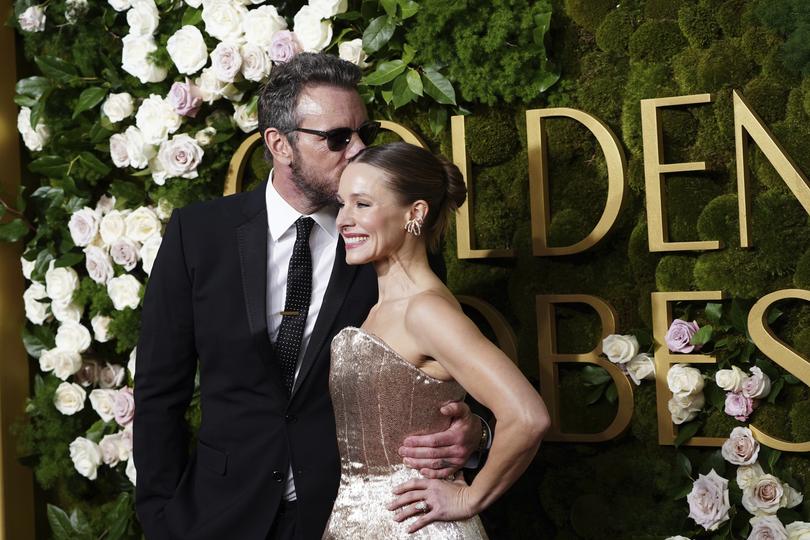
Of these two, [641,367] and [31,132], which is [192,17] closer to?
[31,132]

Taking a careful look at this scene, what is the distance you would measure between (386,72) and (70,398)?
160 centimetres

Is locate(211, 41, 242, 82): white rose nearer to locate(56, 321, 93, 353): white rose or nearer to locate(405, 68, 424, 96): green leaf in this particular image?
locate(405, 68, 424, 96): green leaf

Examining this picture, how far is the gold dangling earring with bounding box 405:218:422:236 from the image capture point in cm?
196

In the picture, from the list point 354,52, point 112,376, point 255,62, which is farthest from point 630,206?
point 112,376

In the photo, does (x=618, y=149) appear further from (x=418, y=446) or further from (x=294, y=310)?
(x=418, y=446)

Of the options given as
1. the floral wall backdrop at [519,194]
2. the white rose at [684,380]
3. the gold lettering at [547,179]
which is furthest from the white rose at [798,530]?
the gold lettering at [547,179]

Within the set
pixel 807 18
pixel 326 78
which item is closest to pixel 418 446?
pixel 326 78

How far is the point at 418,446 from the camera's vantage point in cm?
189

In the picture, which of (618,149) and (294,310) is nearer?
(294,310)

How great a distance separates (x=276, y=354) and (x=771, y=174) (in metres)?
1.25

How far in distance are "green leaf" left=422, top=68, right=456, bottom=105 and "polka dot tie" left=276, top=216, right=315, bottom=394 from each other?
68 centimetres

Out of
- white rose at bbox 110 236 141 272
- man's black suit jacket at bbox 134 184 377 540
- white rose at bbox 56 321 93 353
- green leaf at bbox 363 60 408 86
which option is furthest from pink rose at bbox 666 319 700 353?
white rose at bbox 56 321 93 353

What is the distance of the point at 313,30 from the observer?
2.98 m

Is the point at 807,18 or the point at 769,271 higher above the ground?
the point at 807,18
